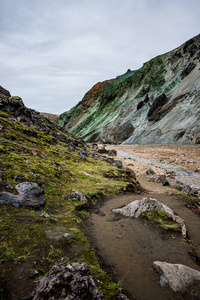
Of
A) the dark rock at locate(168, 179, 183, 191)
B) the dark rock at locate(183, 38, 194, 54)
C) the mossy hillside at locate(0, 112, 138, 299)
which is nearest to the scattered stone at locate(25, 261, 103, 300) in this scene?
the mossy hillside at locate(0, 112, 138, 299)

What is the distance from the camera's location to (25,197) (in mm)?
6766

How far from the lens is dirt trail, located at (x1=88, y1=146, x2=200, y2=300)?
3.95 metres

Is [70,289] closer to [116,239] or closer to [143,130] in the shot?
[116,239]

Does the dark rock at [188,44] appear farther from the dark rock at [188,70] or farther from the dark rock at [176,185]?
the dark rock at [176,185]

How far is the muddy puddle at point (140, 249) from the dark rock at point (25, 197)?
232 centimetres

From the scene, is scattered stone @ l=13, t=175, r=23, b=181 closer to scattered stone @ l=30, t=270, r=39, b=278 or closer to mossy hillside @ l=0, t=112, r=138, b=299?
mossy hillside @ l=0, t=112, r=138, b=299

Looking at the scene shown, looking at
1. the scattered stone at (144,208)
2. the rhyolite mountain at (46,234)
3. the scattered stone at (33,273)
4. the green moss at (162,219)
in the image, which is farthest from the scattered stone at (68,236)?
the green moss at (162,219)

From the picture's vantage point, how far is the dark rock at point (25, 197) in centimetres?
627

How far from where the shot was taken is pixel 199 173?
16.3 metres

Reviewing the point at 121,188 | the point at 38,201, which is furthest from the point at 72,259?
the point at 121,188

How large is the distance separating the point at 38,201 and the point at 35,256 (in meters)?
2.92

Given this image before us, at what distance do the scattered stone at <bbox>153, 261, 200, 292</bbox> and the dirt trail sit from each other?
129 millimetres

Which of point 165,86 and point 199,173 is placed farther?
point 165,86

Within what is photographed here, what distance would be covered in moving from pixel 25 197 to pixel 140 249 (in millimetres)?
4688
